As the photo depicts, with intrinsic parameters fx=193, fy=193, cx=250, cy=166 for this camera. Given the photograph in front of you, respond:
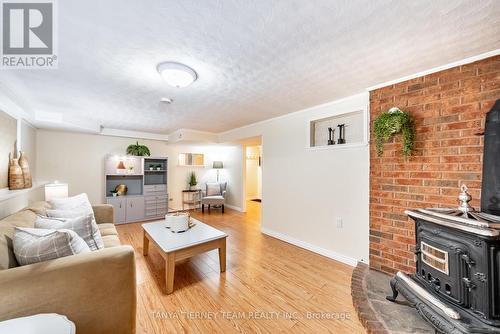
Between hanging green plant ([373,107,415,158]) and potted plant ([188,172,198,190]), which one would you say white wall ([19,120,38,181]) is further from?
hanging green plant ([373,107,415,158])

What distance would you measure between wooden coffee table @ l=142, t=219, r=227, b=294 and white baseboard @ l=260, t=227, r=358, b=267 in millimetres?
1427

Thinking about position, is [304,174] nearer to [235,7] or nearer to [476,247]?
[476,247]

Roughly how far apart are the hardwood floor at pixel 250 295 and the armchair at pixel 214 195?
2.50m

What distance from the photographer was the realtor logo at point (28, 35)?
119cm

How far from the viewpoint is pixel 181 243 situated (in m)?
2.17

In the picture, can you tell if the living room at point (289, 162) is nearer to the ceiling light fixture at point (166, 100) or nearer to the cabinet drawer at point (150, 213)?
the ceiling light fixture at point (166, 100)

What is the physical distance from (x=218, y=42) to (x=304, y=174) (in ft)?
7.76

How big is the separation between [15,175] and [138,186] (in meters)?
2.76

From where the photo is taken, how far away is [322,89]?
2.39 metres

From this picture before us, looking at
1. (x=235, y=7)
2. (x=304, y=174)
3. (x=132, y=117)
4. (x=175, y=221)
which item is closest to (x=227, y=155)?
(x=132, y=117)

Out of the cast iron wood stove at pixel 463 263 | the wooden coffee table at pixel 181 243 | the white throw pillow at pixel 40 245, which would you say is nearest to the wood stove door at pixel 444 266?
the cast iron wood stove at pixel 463 263

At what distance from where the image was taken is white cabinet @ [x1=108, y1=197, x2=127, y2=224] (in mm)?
4414

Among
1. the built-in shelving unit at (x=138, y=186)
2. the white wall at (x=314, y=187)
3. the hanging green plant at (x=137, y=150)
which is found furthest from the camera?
the hanging green plant at (x=137, y=150)

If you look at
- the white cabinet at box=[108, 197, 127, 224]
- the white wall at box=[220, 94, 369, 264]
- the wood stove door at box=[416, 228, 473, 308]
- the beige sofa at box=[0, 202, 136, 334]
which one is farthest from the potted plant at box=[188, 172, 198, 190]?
the wood stove door at box=[416, 228, 473, 308]
